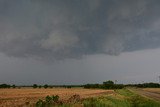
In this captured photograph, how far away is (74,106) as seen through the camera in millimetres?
35281

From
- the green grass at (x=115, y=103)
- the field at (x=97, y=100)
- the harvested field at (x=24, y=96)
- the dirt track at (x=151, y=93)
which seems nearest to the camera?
the green grass at (x=115, y=103)

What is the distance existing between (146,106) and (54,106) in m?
13.3

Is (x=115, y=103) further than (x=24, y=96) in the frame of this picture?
No

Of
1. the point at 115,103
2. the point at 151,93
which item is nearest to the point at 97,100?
the point at 115,103

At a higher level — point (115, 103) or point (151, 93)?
point (151, 93)

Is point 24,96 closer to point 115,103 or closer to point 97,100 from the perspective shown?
point 97,100

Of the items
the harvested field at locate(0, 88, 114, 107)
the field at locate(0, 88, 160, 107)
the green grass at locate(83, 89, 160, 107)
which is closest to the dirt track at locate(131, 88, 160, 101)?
the field at locate(0, 88, 160, 107)

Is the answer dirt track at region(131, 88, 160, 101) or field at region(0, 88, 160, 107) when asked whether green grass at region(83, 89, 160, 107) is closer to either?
field at region(0, 88, 160, 107)

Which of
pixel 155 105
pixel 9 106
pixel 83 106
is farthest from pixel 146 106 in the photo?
pixel 9 106

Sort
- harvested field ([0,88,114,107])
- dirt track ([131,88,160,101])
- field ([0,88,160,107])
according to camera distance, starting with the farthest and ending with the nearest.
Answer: dirt track ([131,88,160,101]) → harvested field ([0,88,114,107]) → field ([0,88,160,107])

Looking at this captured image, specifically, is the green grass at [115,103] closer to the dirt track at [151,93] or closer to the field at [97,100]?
the field at [97,100]

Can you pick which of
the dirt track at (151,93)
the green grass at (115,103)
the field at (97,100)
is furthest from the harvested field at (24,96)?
the dirt track at (151,93)

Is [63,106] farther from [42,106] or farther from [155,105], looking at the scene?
[155,105]

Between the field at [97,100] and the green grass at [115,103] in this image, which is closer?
the green grass at [115,103]
